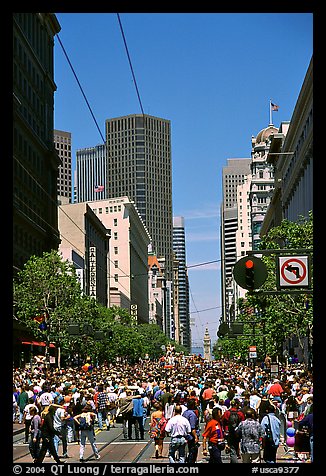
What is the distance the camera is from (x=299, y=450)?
17500 millimetres

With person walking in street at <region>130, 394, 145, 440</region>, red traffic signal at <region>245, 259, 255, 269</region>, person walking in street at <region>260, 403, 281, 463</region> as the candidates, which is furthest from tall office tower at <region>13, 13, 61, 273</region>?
red traffic signal at <region>245, 259, 255, 269</region>

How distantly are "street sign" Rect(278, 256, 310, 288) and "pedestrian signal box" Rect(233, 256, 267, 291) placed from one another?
54 centimetres

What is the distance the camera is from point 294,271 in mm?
14875

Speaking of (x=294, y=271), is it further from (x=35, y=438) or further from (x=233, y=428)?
(x=35, y=438)

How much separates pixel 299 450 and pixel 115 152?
→ 1639cm

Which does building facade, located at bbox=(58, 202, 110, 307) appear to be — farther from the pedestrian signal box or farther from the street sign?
the pedestrian signal box

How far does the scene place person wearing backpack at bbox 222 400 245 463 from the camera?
65.9ft

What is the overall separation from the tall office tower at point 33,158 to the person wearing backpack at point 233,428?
42.5 m

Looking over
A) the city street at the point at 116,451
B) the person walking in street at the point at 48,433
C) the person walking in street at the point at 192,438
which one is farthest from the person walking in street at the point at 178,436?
the person walking in street at the point at 48,433

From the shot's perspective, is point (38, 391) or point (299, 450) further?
point (38, 391)
